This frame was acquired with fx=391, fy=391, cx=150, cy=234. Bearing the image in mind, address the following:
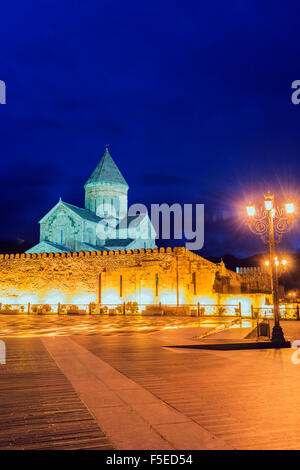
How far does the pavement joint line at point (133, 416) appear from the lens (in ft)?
10.4

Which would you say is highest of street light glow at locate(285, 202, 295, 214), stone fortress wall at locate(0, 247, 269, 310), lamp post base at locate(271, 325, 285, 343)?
street light glow at locate(285, 202, 295, 214)

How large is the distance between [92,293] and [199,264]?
8969 mm

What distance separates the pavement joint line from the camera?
318 centimetres

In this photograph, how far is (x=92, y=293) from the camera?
3039 centimetres

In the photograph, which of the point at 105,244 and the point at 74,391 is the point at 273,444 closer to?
the point at 74,391

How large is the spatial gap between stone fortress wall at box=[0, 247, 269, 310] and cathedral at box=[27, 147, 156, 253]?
467cm

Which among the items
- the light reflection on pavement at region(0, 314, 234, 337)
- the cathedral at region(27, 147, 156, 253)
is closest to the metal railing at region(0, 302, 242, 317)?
the light reflection on pavement at region(0, 314, 234, 337)

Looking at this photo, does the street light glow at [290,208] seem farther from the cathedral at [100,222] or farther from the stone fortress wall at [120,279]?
the cathedral at [100,222]

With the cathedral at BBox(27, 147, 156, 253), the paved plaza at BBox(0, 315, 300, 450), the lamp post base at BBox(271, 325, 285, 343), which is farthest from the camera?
the cathedral at BBox(27, 147, 156, 253)

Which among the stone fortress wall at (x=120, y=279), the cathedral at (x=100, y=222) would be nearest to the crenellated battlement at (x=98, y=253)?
the stone fortress wall at (x=120, y=279)

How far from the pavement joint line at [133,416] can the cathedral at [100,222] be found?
32.2 m

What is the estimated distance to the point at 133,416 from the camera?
3891mm

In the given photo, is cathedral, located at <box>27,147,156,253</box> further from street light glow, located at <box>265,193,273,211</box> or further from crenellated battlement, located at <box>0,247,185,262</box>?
street light glow, located at <box>265,193,273,211</box>
